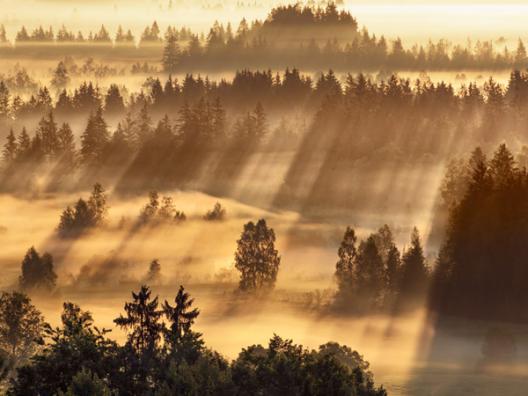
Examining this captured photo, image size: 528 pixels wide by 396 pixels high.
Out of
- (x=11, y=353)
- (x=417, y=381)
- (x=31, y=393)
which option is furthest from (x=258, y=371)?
(x=417, y=381)

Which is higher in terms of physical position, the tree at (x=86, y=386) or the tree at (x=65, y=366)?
the tree at (x=65, y=366)

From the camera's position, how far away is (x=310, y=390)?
366 ft

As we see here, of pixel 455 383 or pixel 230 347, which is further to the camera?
pixel 230 347

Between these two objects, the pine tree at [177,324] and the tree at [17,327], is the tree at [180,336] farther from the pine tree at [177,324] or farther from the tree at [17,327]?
the tree at [17,327]

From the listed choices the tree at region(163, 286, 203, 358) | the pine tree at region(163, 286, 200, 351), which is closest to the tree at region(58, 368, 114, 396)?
the tree at region(163, 286, 203, 358)

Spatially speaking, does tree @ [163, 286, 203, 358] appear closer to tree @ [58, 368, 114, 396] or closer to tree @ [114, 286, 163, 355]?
tree @ [114, 286, 163, 355]

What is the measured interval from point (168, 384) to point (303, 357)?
461 inches

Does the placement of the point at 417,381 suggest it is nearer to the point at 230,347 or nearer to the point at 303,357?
the point at 230,347

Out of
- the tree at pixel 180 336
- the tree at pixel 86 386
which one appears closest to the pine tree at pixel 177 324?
the tree at pixel 180 336

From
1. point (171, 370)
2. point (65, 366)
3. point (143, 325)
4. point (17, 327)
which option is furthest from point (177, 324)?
point (17, 327)

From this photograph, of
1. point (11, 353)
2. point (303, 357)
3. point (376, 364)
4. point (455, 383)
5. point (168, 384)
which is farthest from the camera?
point (376, 364)

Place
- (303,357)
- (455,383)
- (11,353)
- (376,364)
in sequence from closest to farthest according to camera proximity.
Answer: (303,357)
(11,353)
(455,383)
(376,364)

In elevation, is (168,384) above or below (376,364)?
below

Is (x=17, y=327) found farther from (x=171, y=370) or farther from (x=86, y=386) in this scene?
(x=86, y=386)
